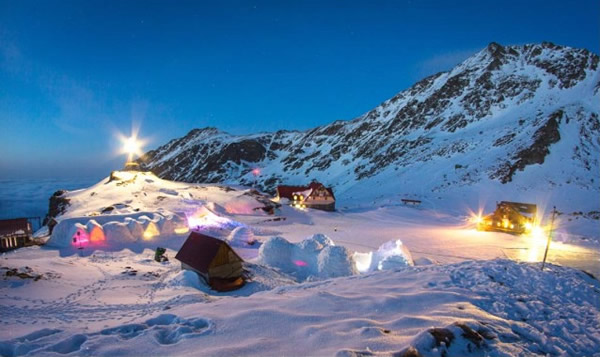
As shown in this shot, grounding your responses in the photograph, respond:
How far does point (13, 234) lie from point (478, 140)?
9318cm

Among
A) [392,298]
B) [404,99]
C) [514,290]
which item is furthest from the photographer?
[404,99]

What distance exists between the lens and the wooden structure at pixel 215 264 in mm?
20641

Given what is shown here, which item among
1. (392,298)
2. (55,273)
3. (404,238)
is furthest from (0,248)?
(404,238)

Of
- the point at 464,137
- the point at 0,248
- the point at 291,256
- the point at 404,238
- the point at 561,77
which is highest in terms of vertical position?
the point at 561,77

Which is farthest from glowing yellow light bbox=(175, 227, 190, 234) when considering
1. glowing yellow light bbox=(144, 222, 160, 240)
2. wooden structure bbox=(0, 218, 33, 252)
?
wooden structure bbox=(0, 218, 33, 252)

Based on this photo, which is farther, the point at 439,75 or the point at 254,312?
the point at 439,75

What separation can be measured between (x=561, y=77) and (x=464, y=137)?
128 ft

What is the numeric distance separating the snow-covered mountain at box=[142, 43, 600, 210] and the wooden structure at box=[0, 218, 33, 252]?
61.2m

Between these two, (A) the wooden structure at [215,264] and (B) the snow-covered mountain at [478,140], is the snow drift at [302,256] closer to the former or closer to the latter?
(A) the wooden structure at [215,264]

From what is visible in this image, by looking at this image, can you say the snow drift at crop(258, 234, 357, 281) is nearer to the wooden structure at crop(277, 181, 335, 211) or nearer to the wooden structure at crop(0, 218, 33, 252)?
the wooden structure at crop(0, 218, 33, 252)

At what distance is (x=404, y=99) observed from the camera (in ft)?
454

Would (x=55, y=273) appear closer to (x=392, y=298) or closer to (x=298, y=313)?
(x=298, y=313)

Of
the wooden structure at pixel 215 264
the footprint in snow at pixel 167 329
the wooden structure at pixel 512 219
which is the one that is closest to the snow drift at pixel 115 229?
the wooden structure at pixel 215 264

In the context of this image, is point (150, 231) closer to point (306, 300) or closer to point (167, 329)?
point (167, 329)
